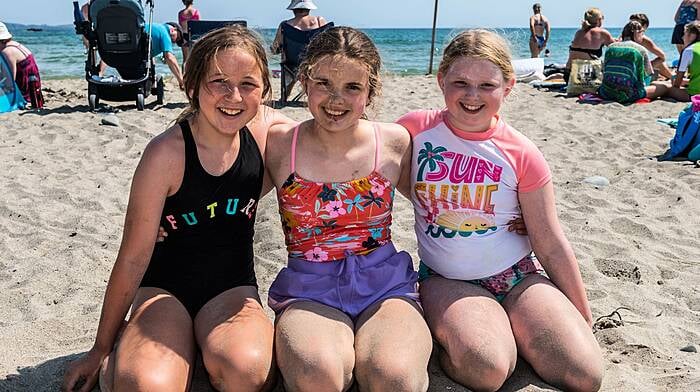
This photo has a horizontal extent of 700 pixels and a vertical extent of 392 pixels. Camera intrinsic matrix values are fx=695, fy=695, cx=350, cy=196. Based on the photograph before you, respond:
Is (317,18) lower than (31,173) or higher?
higher

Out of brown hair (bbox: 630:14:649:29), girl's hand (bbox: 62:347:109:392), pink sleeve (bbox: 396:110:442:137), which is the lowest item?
girl's hand (bbox: 62:347:109:392)

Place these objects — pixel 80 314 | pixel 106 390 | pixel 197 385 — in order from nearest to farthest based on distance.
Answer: pixel 106 390, pixel 197 385, pixel 80 314

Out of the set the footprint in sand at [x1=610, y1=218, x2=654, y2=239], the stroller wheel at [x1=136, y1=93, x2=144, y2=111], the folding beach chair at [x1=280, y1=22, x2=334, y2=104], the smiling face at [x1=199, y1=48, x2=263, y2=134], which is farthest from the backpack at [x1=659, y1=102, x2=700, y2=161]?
the stroller wheel at [x1=136, y1=93, x2=144, y2=111]

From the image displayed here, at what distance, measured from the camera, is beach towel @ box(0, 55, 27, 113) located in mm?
7941

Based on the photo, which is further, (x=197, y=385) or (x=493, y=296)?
(x=493, y=296)

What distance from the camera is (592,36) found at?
10.8 metres

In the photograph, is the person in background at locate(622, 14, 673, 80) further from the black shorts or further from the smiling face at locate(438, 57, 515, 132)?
the smiling face at locate(438, 57, 515, 132)

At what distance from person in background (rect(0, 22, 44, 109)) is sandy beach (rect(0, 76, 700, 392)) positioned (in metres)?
0.49

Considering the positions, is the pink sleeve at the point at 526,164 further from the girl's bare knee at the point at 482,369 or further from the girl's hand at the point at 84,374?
the girl's hand at the point at 84,374

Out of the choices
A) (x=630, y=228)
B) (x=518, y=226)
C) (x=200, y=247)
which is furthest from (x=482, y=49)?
(x=630, y=228)

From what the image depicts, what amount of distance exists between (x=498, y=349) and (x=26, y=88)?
7719 mm

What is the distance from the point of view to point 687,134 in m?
6.00

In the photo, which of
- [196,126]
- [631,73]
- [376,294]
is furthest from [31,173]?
[631,73]

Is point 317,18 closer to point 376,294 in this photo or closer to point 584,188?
point 584,188
